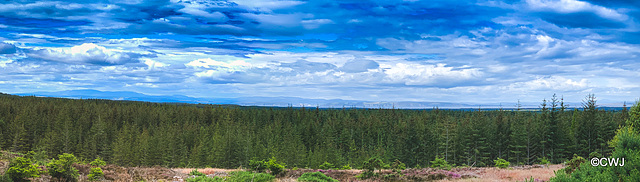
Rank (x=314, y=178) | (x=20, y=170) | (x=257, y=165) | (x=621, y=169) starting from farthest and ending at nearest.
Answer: (x=257, y=165) → (x=314, y=178) → (x=20, y=170) → (x=621, y=169)

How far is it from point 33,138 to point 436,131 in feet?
384

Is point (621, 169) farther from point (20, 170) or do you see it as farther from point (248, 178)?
point (20, 170)

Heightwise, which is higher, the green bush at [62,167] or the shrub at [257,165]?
the green bush at [62,167]

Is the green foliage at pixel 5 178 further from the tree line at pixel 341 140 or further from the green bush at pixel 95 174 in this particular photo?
the tree line at pixel 341 140

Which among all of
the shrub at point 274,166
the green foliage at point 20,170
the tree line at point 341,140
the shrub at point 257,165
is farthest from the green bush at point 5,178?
the tree line at point 341,140

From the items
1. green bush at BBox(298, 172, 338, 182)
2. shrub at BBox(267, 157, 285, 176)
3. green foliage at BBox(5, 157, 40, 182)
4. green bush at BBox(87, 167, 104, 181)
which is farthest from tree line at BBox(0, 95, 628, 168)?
green foliage at BBox(5, 157, 40, 182)

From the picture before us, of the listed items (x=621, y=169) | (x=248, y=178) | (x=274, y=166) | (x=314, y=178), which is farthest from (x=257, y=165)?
(x=621, y=169)

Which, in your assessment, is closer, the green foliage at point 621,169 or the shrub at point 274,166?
the green foliage at point 621,169

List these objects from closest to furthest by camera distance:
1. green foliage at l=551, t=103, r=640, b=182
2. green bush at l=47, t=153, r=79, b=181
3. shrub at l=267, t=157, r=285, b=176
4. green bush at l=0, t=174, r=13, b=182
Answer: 1. green foliage at l=551, t=103, r=640, b=182
2. green bush at l=0, t=174, r=13, b=182
3. green bush at l=47, t=153, r=79, b=181
4. shrub at l=267, t=157, r=285, b=176

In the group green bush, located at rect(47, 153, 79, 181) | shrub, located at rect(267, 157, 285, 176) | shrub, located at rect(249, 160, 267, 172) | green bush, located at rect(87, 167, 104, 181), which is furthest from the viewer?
shrub, located at rect(249, 160, 267, 172)

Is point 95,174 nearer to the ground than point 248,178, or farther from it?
farther from it

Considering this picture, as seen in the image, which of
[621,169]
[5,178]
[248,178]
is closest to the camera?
[621,169]

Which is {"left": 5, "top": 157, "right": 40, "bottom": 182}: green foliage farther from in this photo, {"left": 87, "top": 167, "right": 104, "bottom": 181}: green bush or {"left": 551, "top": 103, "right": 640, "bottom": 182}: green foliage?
{"left": 551, "top": 103, "right": 640, "bottom": 182}: green foliage

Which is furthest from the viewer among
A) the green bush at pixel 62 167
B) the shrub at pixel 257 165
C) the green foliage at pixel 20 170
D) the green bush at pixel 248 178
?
the shrub at pixel 257 165
